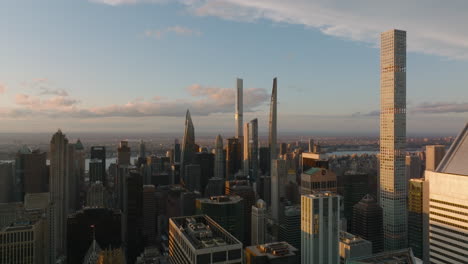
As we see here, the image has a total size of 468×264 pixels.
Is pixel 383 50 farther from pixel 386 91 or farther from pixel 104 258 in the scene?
pixel 104 258

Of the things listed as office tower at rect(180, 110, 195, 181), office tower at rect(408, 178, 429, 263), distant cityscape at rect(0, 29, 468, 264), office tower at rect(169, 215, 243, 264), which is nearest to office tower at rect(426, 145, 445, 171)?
distant cityscape at rect(0, 29, 468, 264)

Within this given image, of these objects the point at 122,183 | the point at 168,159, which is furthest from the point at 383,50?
the point at 168,159

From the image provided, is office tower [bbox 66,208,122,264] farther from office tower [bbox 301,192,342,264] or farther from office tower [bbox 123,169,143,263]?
office tower [bbox 301,192,342,264]

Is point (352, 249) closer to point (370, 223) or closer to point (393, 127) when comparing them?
point (370, 223)

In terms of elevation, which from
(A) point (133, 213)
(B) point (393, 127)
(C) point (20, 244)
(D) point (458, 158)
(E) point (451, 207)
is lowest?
(A) point (133, 213)

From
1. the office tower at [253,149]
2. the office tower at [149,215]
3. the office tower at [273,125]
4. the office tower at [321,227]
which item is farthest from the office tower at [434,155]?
the office tower at [149,215]

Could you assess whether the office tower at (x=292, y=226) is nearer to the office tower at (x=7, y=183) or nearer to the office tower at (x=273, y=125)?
the office tower at (x=7, y=183)

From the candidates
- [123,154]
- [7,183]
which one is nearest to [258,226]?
[7,183]
